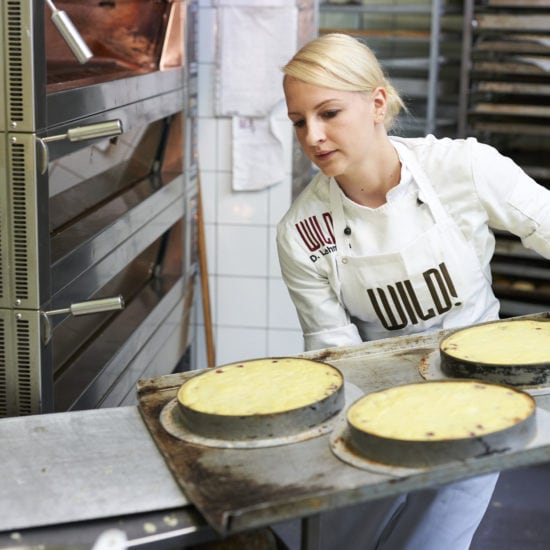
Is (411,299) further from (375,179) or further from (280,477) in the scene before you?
(280,477)

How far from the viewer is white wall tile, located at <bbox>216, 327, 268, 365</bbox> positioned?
14.7ft

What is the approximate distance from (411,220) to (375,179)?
0.14 m

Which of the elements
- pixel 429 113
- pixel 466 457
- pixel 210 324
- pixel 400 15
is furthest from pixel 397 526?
pixel 400 15

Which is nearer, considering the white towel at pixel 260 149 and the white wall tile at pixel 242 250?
the white towel at pixel 260 149

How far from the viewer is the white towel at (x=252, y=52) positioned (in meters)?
4.07

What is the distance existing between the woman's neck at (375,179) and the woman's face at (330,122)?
0.08 metres

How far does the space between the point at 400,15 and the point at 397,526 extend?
12.6 ft

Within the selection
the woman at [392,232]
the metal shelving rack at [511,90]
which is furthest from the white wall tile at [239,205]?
the woman at [392,232]

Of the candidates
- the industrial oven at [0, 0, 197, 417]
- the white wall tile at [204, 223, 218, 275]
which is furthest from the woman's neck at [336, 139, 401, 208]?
the white wall tile at [204, 223, 218, 275]

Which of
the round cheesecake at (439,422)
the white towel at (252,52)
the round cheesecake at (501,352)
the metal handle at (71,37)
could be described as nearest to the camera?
the round cheesecake at (439,422)

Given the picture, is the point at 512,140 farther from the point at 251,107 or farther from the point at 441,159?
the point at 441,159

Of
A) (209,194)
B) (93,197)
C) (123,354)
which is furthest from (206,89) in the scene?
(123,354)

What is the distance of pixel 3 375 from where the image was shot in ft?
7.68

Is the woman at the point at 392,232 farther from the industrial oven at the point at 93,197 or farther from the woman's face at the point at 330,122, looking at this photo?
the industrial oven at the point at 93,197
